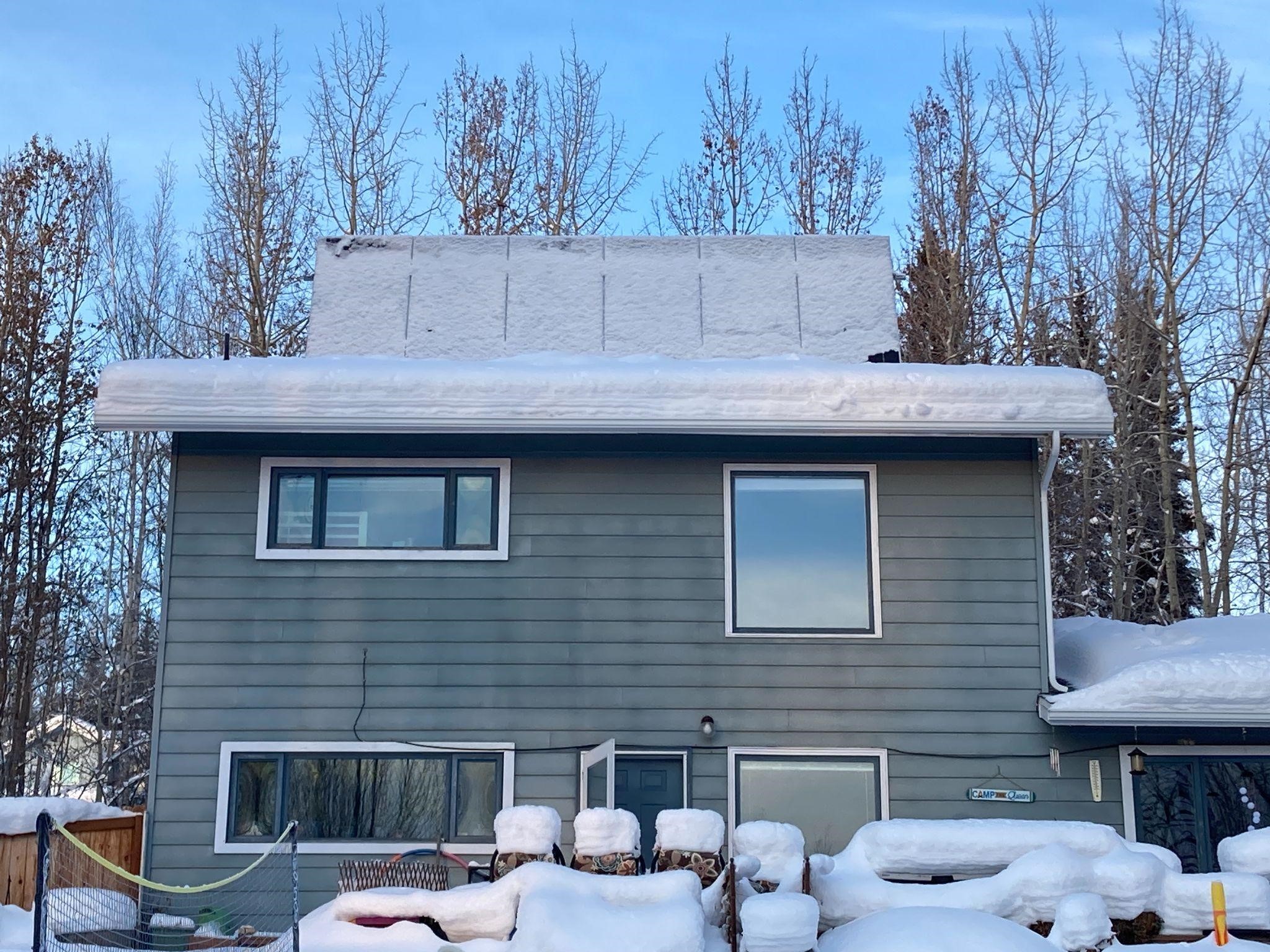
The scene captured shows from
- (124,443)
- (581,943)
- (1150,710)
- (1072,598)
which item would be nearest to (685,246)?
(1150,710)

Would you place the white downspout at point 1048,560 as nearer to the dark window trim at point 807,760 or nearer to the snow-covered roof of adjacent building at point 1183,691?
the snow-covered roof of adjacent building at point 1183,691

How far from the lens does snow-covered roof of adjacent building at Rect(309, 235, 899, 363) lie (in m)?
11.2

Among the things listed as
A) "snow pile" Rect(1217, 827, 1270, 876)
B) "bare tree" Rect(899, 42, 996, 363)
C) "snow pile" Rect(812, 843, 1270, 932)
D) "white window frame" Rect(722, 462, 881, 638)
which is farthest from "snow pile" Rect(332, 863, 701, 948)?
"bare tree" Rect(899, 42, 996, 363)

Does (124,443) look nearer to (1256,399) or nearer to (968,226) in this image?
(968,226)

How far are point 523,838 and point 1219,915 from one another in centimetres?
335

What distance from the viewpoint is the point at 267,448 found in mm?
9133

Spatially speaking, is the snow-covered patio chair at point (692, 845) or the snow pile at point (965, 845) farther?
the snow pile at point (965, 845)

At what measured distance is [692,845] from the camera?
20.5ft

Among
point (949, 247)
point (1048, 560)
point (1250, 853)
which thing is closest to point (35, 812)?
point (1048, 560)

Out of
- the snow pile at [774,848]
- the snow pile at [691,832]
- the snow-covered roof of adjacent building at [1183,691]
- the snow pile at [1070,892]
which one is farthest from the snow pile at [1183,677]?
the snow pile at [691,832]

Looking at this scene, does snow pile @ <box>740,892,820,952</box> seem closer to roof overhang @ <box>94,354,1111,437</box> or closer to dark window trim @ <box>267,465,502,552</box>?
roof overhang @ <box>94,354,1111,437</box>

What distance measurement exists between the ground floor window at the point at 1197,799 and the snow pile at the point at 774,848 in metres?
3.65

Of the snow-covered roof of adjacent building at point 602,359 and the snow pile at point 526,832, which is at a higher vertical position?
the snow-covered roof of adjacent building at point 602,359

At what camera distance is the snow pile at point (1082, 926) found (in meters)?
5.81
